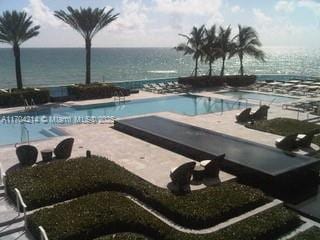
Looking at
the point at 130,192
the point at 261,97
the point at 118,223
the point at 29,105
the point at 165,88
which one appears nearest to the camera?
the point at 118,223

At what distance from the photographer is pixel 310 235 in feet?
30.3

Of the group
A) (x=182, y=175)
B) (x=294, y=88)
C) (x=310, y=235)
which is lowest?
(x=310, y=235)

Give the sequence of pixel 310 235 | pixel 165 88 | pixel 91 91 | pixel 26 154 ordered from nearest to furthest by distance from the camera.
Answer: pixel 310 235 < pixel 26 154 < pixel 91 91 < pixel 165 88

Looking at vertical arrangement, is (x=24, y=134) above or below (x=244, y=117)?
below

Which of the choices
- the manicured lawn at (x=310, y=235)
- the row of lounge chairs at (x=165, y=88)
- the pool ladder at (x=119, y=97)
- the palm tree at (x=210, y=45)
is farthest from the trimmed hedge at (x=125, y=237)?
the palm tree at (x=210, y=45)

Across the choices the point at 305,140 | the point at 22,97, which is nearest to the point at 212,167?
the point at 305,140

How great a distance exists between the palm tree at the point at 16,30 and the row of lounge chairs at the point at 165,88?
10.4 m

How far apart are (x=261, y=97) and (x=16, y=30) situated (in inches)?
738

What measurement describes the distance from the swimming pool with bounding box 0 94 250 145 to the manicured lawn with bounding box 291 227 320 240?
469 inches

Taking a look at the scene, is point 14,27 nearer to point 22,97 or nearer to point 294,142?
point 22,97

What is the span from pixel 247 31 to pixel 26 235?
33081 millimetres

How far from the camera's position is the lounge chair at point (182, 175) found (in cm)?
1092

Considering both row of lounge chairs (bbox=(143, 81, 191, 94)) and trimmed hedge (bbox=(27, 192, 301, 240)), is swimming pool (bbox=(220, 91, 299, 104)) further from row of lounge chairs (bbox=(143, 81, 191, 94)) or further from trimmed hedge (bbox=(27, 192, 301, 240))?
trimmed hedge (bbox=(27, 192, 301, 240))

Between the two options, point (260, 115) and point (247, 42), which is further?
point (247, 42)
